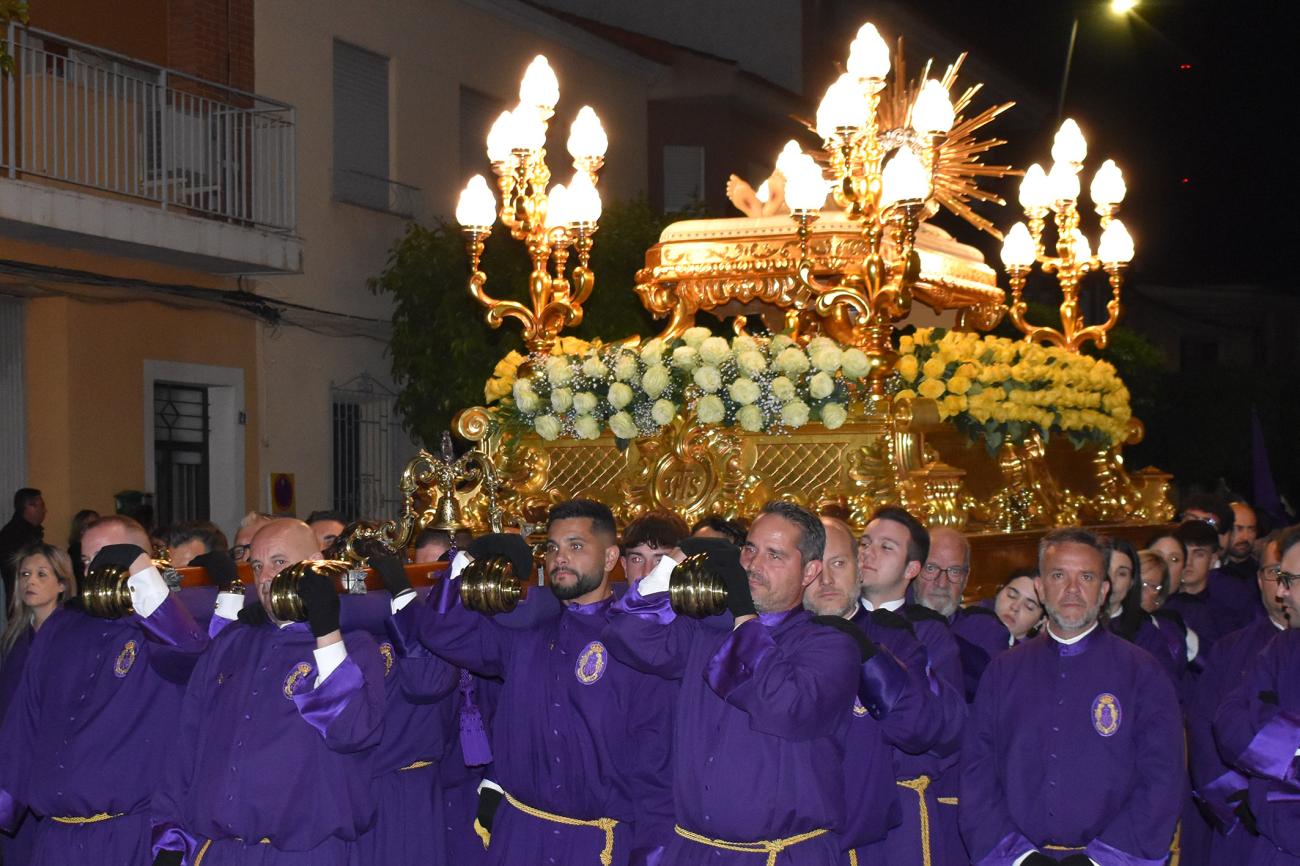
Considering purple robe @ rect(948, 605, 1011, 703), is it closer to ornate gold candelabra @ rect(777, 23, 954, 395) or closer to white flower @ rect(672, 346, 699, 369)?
ornate gold candelabra @ rect(777, 23, 954, 395)

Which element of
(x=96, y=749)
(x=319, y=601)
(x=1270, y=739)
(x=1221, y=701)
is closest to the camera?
(x=319, y=601)

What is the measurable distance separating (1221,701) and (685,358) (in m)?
2.69

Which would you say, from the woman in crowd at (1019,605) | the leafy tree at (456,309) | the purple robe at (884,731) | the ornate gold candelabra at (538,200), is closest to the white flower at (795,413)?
the woman in crowd at (1019,605)

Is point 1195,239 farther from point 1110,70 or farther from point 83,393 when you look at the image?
point 83,393

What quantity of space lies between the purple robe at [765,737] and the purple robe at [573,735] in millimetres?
624

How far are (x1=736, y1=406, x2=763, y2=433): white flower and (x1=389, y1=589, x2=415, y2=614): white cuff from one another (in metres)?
2.19

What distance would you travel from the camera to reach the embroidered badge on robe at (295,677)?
4555 millimetres

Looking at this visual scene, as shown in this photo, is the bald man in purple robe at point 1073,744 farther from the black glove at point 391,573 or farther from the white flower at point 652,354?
the white flower at point 652,354

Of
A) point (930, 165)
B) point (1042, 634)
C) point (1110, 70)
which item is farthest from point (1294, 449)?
point (1042, 634)

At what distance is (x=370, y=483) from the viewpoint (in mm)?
15023

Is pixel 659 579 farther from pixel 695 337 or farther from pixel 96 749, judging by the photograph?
pixel 695 337

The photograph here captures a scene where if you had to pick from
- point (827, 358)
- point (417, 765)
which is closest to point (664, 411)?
point (827, 358)

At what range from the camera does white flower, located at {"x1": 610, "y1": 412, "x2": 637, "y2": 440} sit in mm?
7223

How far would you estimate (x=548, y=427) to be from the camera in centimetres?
750
